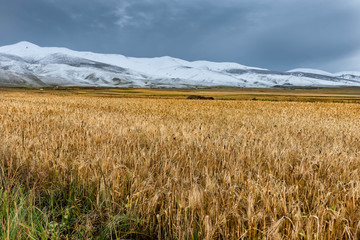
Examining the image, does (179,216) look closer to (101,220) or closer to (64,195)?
(101,220)

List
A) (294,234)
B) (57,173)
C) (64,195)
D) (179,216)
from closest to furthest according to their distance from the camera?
1. (294,234)
2. (179,216)
3. (64,195)
4. (57,173)

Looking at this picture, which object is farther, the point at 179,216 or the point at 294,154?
the point at 294,154

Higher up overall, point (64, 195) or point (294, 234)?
point (294, 234)

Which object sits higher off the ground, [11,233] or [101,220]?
[11,233]

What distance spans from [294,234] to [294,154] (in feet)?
7.02

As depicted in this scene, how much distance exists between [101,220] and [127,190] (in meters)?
0.43

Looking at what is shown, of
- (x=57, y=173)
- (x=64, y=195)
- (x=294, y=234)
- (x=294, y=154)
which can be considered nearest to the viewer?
(x=294, y=234)

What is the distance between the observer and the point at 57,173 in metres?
2.45

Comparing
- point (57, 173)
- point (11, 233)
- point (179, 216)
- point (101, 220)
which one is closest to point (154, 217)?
point (179, 216)

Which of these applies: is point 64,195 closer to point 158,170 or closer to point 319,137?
point 158,170

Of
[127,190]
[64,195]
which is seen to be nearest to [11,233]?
[64,195]

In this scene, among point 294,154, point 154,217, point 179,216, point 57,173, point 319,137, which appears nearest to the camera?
point 179,216

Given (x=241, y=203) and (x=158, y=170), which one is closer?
(x=241, y=203)

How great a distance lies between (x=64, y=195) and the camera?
7.06ft
